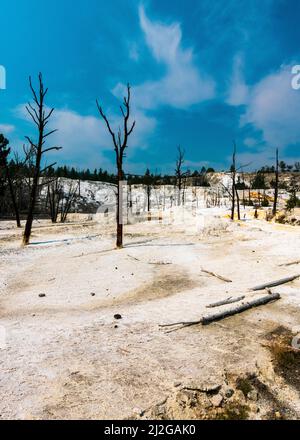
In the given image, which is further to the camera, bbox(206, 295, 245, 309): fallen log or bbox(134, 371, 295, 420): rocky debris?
bbox(206, 295, 245, 309): fallen log

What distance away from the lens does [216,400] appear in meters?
3.80

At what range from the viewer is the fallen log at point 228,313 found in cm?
604

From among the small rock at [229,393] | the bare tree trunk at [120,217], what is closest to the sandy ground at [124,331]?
the small rock at [229,393]

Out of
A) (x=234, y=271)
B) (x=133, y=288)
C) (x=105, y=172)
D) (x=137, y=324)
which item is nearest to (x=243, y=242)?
(x=234, y=271)

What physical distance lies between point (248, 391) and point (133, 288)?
17.0 ft

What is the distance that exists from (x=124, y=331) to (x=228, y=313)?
237cm

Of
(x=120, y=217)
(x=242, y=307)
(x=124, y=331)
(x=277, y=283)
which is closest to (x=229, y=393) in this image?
(x=124, y=331)

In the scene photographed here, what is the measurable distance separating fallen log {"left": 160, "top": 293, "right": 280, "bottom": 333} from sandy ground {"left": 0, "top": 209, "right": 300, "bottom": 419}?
16cm

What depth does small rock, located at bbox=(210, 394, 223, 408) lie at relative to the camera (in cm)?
375

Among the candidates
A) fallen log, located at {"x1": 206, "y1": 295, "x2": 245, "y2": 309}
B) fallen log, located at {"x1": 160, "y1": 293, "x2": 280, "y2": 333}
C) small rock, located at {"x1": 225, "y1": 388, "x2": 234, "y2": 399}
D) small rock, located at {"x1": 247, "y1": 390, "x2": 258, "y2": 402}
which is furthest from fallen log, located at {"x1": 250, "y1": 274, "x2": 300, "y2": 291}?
small rock, located at {"x1": 225, "y1": 388, "x2": 234, "y2": 399}

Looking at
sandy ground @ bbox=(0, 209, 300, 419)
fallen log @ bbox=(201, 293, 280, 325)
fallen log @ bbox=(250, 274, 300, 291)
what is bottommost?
sandy ground @ bbox=(0, 209, 300, 419)

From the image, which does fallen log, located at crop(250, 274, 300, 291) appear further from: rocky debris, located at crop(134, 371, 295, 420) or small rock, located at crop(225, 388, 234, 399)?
small rock, located at crop(225, 388, 234, 399)
